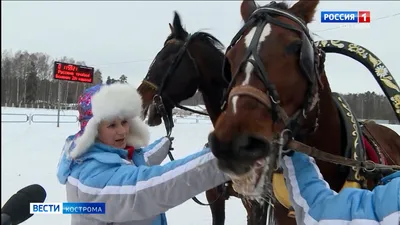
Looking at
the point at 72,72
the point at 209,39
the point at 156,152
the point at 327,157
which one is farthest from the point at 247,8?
the point at 72,72

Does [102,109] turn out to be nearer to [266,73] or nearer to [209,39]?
[266,73]

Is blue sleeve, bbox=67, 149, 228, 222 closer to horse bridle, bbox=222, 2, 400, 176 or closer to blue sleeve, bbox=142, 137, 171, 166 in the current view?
horse bridle, bbox=222, 2, 400, 176

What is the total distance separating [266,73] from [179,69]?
2285mm

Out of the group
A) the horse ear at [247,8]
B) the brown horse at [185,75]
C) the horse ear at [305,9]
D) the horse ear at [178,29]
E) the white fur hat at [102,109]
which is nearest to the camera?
the white fur hat at [102,109]

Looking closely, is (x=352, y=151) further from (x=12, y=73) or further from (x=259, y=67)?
(x=12, y=73)

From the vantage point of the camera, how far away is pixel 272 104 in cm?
156

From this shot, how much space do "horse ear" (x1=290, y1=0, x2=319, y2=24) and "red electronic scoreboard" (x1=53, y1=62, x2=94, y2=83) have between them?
52.2ft

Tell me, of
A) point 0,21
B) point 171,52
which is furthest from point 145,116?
point 0,21

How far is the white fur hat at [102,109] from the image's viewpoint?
5.99 feet

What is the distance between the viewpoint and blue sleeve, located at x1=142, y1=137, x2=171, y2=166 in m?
2.41

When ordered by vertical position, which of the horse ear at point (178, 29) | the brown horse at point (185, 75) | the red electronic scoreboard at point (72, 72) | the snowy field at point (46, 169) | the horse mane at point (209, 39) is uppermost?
the red electronic scoreboard at point (72, 72)

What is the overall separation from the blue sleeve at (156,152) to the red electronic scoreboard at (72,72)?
15.1 m

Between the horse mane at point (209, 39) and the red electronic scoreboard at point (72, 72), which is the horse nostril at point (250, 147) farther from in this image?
the red electronic scoreboard at point (72, 72)

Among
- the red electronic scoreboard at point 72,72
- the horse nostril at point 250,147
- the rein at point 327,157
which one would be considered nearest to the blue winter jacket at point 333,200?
the rein at point 327,157
